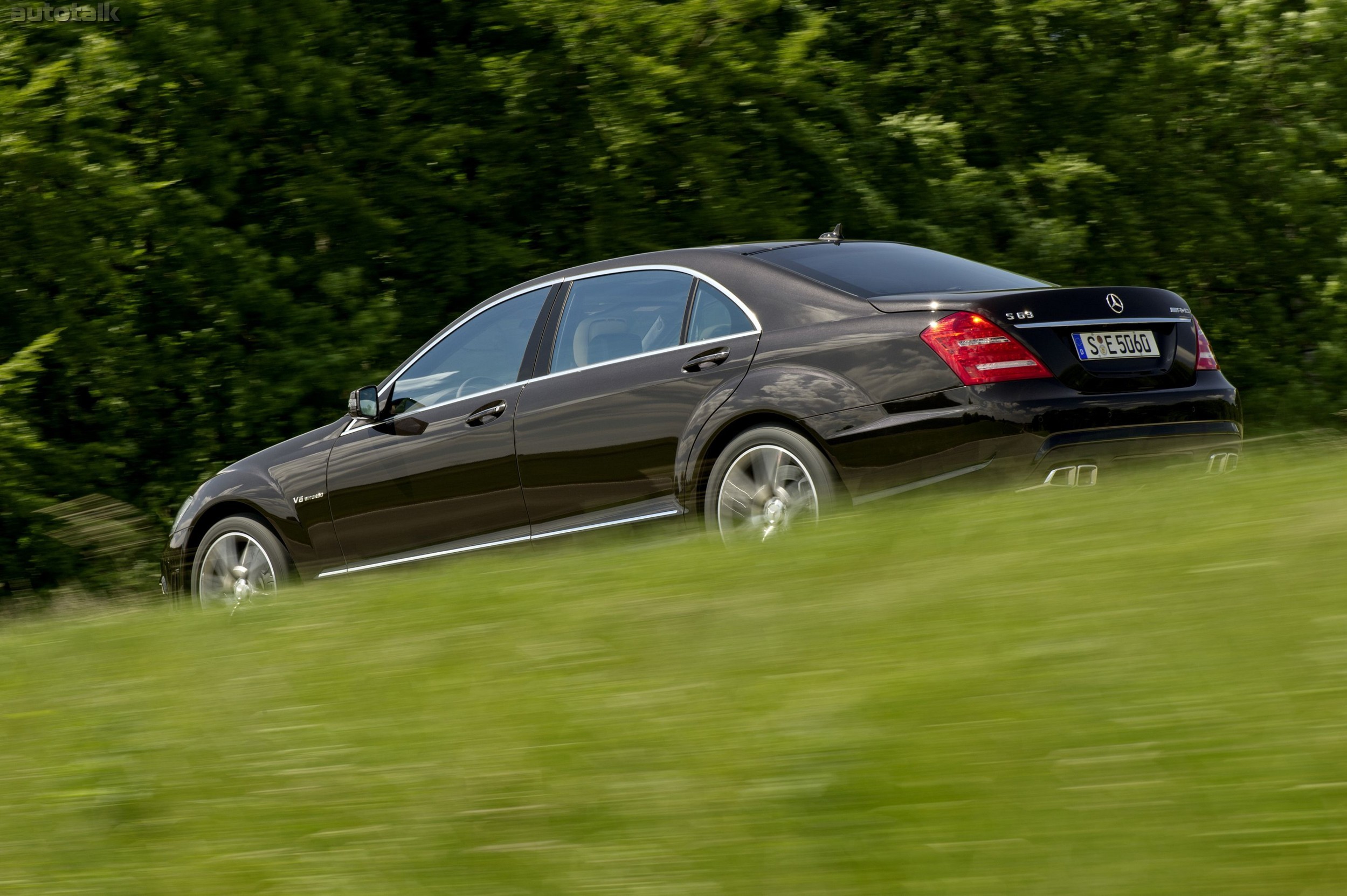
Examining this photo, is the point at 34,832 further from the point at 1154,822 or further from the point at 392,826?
the point at 1154,822

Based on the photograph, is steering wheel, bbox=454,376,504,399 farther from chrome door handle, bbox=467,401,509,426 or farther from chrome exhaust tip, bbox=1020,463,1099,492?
chrome exhaust tip, bbox=1020,463,1099,492

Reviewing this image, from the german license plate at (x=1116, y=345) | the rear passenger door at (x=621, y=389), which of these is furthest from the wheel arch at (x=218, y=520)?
the german license plate at (x=1116, y=345)

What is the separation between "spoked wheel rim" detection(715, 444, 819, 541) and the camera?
6.05m

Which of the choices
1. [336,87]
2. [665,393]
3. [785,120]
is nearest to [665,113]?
[785,120]

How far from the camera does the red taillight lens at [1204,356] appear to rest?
6414 mm

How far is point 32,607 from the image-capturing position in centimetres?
1210

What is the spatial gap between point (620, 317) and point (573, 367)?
0.34 meters

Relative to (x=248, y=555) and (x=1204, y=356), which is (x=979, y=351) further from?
(x=248, y=555)

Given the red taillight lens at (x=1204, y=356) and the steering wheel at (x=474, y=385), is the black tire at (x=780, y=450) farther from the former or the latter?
the red taillight lens at (x=1204, y=356)

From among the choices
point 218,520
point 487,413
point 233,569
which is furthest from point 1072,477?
point 218,520

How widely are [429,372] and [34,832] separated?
4632mm

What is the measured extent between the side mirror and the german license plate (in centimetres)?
384

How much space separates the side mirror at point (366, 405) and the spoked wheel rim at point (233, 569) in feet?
3.29

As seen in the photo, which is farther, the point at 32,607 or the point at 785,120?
the point at 785,120
